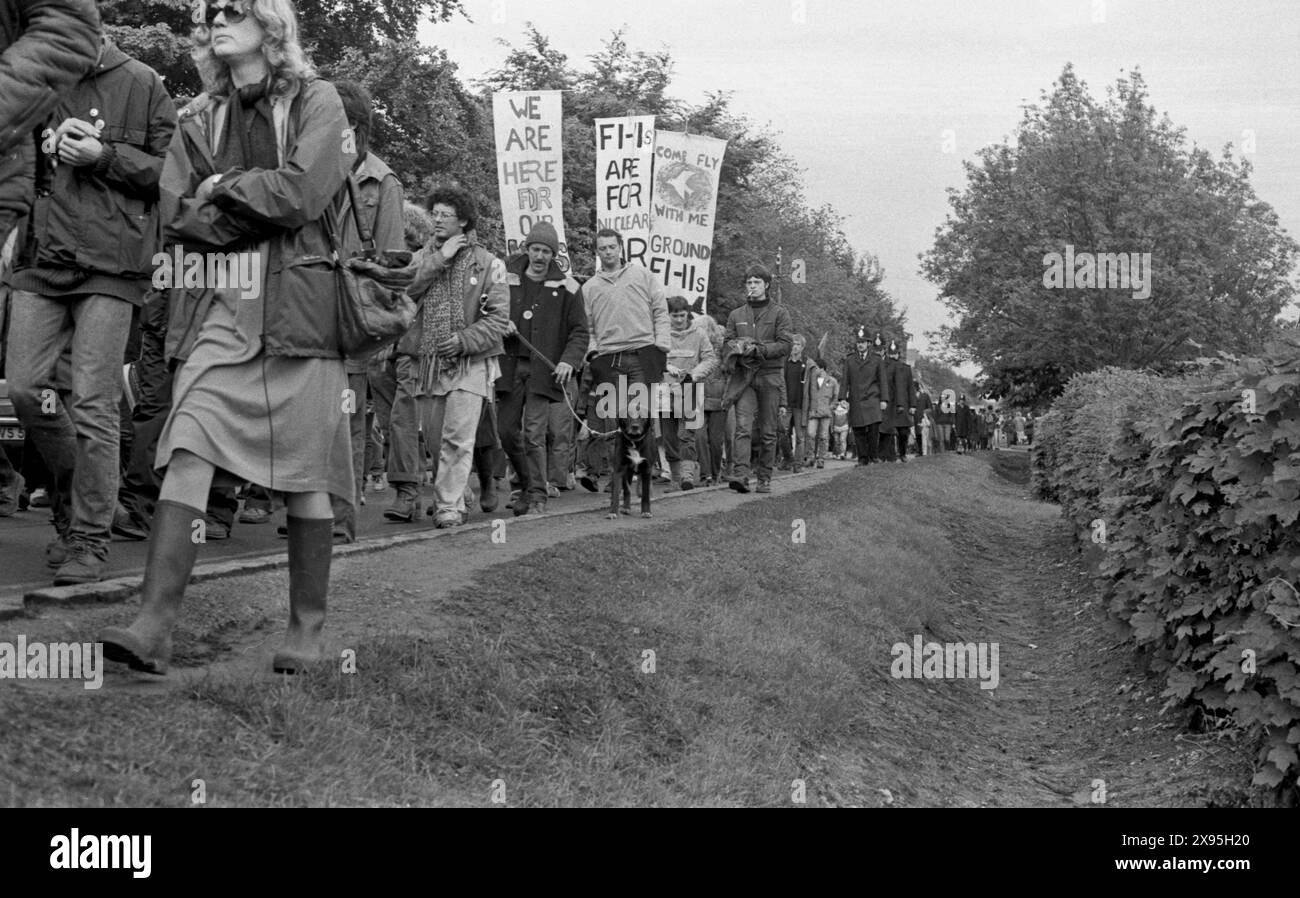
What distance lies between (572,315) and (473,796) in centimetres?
829

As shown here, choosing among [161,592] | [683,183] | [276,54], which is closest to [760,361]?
[683,183]

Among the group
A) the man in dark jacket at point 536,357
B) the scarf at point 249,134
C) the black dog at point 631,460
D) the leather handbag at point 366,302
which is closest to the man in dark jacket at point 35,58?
the scarf at point 249,134

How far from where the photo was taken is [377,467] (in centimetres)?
1580

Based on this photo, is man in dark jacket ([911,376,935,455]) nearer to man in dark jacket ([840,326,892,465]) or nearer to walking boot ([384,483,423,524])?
man in dark jacket ([840,326,892,465])

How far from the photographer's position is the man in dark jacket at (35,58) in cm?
481

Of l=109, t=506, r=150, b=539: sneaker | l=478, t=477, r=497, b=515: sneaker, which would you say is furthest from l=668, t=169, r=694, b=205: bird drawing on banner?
l=109, t=506, r=150, b=539: sneaker

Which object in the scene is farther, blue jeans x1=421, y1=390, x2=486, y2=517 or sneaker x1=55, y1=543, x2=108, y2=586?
blue jeans x1=421, y1=390, x2=486, y2=517

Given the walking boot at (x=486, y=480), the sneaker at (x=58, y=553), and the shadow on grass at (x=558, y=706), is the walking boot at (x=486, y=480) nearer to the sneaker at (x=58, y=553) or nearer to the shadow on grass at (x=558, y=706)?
the shadow on grass at (x=558, y=706)

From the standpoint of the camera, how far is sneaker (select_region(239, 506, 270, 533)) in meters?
10.6

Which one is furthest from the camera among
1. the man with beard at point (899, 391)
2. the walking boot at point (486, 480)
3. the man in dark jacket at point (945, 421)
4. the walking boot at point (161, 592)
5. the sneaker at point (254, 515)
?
the man in dark jacket at point (945, 421)

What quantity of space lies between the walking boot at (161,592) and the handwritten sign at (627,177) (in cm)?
1743

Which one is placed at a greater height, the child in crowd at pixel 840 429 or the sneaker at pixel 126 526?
the sneaker at pixel 126 526

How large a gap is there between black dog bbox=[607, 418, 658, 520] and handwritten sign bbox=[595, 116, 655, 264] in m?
9.78
